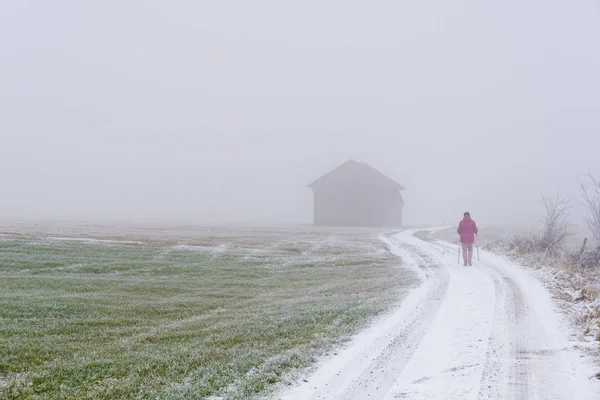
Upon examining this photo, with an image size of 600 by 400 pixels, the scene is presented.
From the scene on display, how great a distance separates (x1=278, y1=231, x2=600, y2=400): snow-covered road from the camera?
24.8ft

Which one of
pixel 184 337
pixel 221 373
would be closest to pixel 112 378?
pixel 221 373

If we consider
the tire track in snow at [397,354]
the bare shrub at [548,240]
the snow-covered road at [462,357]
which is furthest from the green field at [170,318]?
the bare shrub at [548,240]

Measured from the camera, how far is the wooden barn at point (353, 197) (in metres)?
81.2

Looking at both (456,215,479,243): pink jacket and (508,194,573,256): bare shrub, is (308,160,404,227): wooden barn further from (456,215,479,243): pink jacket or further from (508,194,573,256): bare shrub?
(456,215,479,243): pink jacket

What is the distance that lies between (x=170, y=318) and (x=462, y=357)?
865 cm

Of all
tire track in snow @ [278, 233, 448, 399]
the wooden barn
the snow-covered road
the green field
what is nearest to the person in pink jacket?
the green field

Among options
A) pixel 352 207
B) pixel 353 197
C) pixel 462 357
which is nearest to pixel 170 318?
pixel 462 357

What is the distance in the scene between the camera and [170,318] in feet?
47.1

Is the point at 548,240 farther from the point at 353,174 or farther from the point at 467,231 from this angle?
the point at 353,174

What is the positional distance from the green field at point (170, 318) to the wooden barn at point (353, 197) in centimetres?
5256

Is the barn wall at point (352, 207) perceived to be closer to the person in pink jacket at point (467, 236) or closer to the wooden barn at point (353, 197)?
the wooden barn at point (353, 197)

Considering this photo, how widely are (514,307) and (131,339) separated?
33.1 ft

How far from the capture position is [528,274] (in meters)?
20.0

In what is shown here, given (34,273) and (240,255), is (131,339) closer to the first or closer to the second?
(34,273)
